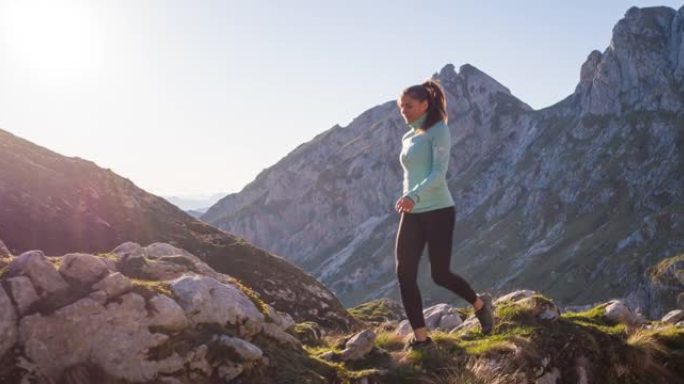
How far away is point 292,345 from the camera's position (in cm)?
1019

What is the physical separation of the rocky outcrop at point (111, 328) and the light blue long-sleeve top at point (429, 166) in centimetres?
357

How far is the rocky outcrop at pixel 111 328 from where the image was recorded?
773 cm

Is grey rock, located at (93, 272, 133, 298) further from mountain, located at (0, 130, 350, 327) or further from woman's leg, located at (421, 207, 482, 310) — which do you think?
mountain, located at (0, 130, 350, 327)

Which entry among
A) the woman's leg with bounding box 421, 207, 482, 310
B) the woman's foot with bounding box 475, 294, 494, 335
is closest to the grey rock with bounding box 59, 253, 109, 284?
the woman's leg with bounding box 421, 207, 482, 310

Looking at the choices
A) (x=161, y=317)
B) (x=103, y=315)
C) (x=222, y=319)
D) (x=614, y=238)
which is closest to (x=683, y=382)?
(x=222, y=319)

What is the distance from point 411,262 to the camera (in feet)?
34.3

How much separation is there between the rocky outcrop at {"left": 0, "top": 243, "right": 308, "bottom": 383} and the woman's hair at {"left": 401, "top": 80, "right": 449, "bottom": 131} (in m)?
4.55

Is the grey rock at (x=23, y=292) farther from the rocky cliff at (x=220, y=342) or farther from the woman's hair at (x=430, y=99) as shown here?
the woman's hair at (x=430, y=99)

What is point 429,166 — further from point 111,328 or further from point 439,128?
point 111,328

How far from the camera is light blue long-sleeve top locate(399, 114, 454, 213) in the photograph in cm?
995

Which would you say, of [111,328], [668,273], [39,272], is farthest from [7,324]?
[668,273]

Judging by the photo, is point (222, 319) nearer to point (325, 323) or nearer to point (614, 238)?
point (325, 323)

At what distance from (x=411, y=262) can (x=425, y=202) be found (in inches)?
43.9

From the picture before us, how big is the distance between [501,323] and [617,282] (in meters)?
156
